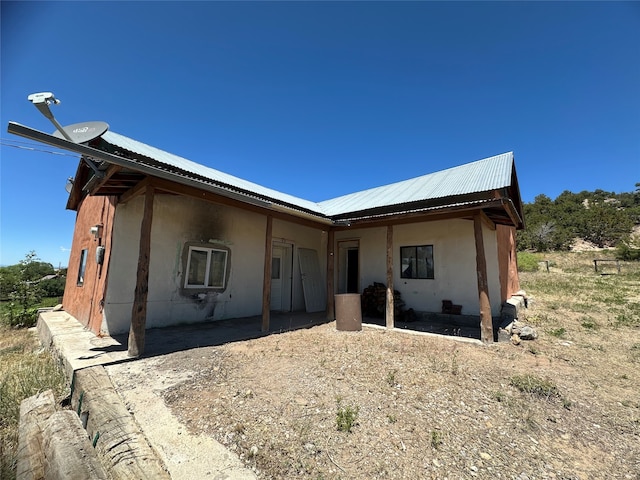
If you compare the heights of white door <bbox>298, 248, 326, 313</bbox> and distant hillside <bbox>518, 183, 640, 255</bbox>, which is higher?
distant hillside <bbox>518, 183, 640, 255</bbox>

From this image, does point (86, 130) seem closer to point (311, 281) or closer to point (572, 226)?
point (311, 281)

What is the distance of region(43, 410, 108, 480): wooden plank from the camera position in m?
1.68

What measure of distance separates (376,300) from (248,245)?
14.5 ft

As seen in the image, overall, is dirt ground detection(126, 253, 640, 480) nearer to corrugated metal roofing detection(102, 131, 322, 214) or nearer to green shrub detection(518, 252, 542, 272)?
corrugated metal roofing detection(102, 131, 322, 214)

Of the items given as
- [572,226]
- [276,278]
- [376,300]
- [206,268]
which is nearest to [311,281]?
[276,278]

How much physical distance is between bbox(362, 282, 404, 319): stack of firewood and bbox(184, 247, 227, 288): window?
4534 millimetres

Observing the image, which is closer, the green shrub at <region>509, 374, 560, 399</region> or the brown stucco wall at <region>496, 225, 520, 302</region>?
the green shrub at <region>509, 374, 560, 399</region>

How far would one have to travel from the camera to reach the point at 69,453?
1.80 metres

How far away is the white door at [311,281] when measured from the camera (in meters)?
9.50

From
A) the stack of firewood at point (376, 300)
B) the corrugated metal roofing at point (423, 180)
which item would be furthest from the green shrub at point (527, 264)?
the stack of firewood at point (376, 300)

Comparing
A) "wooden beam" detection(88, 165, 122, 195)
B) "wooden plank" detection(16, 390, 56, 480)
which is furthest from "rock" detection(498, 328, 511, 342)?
"wooden beam" detection(88, 165, 122, 195)

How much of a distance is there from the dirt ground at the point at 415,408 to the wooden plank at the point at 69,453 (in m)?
0.81

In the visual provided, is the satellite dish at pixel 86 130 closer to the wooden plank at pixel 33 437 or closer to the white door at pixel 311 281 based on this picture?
the wooden plank at pixel 33 437

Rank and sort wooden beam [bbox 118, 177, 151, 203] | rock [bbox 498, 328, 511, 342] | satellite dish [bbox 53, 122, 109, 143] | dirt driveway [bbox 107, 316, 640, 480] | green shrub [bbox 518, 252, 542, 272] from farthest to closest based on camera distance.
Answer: green shrub [bbox 518, 252, 542, 272]
rock [bbox 498, 328, 511, 342]
wooden beam [bbox 118, 177, 151, 203]
satellite dish [bbox 53, 122, 109, 143]
dirt driveway [bbox 107, 316, 640, 480]
